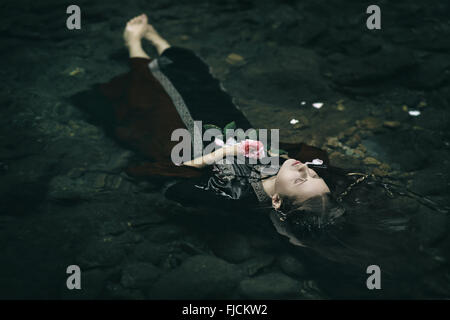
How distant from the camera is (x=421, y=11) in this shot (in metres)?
6.60

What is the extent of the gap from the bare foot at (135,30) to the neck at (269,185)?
9.12 feet

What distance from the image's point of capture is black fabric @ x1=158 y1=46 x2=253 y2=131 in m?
4.14

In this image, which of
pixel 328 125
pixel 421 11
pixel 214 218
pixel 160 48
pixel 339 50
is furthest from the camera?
pixel 421 11


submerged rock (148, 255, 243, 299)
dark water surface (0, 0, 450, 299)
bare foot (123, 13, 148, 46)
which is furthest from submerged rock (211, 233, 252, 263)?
bare foot (123, 13, 148, 46)

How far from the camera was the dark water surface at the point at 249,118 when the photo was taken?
10.3 feet

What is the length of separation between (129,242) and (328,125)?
2.64 meters

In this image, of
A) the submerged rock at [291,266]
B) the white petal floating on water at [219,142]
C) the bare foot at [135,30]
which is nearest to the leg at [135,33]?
the bare foot at [135,30]

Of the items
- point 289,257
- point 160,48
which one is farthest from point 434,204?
point 160,48

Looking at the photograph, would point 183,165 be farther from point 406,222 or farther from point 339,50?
point 339,50

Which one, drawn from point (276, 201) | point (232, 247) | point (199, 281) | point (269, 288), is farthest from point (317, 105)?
point (199, 281)

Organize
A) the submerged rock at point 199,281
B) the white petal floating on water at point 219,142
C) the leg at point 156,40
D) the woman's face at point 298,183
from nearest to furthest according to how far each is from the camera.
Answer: the submerged rock at point 199,281 → the woman's face at point 298,183 → the white petal floating on water at point 219,142 → the leg at point 156,40

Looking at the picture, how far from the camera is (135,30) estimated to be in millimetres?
5234

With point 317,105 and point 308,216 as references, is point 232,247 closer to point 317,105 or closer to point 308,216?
point 308,216

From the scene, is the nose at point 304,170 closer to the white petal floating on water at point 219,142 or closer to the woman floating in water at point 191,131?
the woman floating in water at point 191,131
